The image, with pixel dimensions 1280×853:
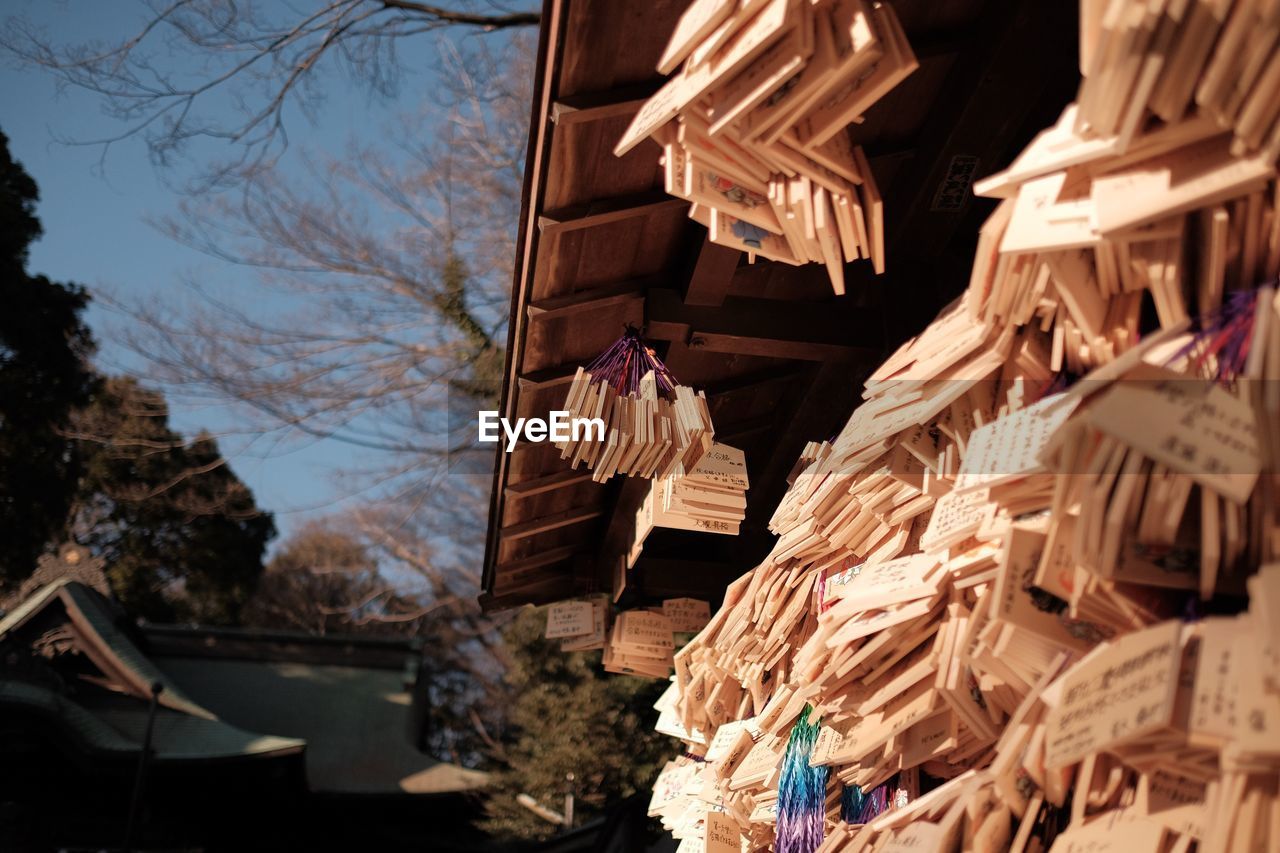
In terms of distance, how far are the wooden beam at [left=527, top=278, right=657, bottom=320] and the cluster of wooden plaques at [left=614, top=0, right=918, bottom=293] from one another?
3.74 ft

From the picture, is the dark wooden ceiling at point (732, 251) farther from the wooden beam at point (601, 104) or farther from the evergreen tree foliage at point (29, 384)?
the evergreen tree foliage at point (29, 384)

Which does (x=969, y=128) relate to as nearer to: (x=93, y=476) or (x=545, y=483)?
(x=545, y=483)

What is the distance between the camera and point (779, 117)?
1902 mm

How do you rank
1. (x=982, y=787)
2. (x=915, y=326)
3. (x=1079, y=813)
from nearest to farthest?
(x=1079, y=813)
(x=982, y=787)
(x=915, y=326)

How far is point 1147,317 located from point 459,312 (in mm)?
12084

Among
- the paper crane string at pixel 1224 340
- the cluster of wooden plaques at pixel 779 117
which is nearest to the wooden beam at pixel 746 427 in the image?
the cluster of wooden plaques at pixel 779 117

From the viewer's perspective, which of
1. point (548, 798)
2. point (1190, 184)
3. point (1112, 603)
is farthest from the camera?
point (548, 798)

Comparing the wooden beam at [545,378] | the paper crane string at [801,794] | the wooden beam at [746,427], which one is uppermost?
the wooden beam at [545,378]

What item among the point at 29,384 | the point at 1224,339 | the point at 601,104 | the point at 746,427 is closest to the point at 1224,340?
the point at 1224,339

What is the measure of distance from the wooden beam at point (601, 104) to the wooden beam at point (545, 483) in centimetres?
241

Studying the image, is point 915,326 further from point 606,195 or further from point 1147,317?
point 1147,317

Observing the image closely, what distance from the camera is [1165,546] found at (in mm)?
1477

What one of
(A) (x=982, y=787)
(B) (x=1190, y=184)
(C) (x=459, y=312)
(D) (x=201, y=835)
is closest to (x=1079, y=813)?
(A) (x=982, y=787)

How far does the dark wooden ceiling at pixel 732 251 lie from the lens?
257 centimetres
